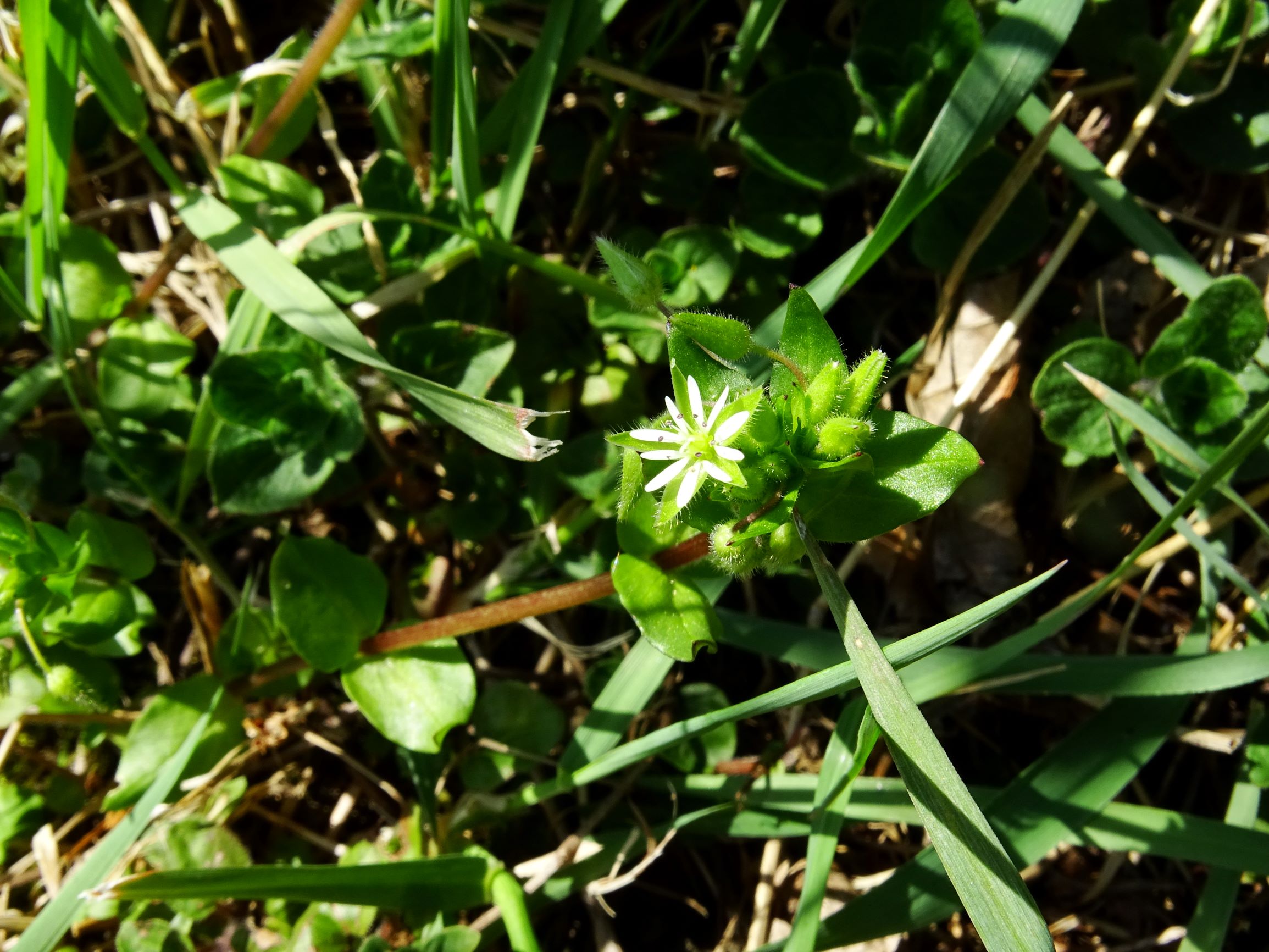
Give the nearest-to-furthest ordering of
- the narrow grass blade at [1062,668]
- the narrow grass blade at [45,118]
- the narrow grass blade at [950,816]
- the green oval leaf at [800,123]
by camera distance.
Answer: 1. the narrow grass blade at [950,816]
2. the narrow grass blade at [45,118]
3. the narrow grass blade at [1062,668]
4. the green oval leaf at [800,123]

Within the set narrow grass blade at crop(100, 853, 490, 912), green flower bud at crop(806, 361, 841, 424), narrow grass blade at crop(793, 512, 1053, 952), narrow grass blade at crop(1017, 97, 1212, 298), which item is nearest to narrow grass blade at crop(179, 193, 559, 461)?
green flower bud at crop(806, 361, 841, 424)

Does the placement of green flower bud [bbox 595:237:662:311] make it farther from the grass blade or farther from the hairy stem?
the grass blade

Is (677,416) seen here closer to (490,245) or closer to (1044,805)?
(490,245)

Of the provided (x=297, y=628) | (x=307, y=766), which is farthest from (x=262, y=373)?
(x=307, y=766)

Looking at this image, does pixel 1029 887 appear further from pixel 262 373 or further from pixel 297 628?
pixel 262 373

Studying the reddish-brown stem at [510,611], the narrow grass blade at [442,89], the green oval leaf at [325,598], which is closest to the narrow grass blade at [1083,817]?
the reddish-brown stem at [510,611]

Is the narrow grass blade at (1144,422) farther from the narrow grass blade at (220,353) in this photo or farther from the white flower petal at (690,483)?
the narrow grass blade at (220,353)
